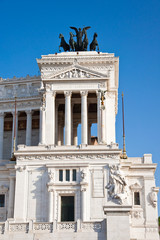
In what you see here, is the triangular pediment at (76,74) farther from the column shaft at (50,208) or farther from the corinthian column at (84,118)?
the column shaft at (50,208)

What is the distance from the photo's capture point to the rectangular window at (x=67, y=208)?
61344 mm

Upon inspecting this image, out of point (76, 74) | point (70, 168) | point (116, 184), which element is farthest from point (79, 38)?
point (116, 184)

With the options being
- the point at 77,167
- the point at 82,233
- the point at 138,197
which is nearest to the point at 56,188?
the point at 77,167

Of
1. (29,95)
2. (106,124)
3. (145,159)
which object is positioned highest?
(29,95)

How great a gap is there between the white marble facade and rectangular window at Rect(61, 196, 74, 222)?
11cm

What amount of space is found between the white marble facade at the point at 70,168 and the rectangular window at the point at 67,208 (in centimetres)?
11

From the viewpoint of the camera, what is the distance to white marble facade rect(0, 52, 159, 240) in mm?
46281

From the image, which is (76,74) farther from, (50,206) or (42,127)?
(50,206)

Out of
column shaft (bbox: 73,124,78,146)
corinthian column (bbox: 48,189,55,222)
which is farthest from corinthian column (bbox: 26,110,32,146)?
corinthian column (bbox: 48,189,55,222)

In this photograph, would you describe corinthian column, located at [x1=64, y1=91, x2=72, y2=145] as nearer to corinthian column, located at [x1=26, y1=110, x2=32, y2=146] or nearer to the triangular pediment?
the triangular pediment

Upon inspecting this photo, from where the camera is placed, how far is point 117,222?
4441 cm

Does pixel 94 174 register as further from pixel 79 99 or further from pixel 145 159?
pixel 79 99

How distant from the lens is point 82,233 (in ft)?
150

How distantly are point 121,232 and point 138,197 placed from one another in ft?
72.9
